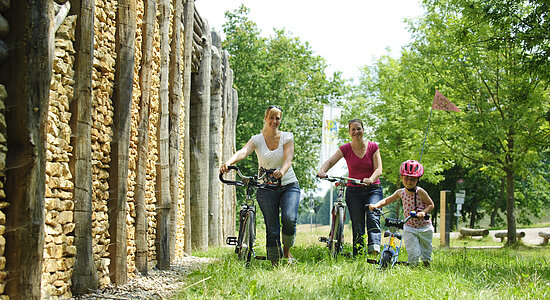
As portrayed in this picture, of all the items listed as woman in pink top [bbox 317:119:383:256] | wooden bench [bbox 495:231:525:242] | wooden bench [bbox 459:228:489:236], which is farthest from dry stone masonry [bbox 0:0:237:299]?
wooden bench [bbox 459:228:489:236]

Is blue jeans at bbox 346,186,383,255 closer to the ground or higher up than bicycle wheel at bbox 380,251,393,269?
higher up

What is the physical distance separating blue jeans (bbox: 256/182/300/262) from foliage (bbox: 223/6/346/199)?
19.6 m

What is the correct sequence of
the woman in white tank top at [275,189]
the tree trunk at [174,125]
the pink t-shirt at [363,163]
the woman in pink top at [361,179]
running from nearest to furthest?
the woman in white tank top at [275,189], the woman in pink top at [361,179], the pink t-shirt at [363,163], the tree trunk at [174,125]

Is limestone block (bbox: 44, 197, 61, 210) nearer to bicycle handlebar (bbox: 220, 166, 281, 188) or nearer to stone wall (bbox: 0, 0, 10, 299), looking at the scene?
stone wall (bbox: 0, 0, 10, 299)

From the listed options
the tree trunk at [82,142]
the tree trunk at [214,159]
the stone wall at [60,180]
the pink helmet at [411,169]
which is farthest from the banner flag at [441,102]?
the stone wall at [60,180]

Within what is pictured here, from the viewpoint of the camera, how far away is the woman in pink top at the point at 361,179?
7.58 m

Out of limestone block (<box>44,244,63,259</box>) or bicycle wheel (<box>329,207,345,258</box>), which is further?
bicycle wheel (<box>329,207,345,258</box>)

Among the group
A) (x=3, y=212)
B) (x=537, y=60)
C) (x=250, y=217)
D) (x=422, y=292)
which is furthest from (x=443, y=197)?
(x=3, y=212)

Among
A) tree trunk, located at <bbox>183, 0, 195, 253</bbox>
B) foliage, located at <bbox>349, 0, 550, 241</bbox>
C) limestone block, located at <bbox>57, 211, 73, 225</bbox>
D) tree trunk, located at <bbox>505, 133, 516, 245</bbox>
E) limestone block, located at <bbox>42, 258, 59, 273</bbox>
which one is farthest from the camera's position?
tree trunk, located at <bbox>505, 133, 516, 245</bbox>

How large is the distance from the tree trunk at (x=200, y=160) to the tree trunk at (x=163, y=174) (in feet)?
10.1

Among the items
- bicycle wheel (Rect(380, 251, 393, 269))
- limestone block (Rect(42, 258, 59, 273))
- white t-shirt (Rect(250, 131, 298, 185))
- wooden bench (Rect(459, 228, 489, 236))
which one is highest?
white t-shirt (Rect(250, 131, 298, 185))

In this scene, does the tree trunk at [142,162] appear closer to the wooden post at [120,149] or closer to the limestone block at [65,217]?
the wooden post at [120,149]

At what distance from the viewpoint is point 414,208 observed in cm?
674

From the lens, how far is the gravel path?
5.38 meters
